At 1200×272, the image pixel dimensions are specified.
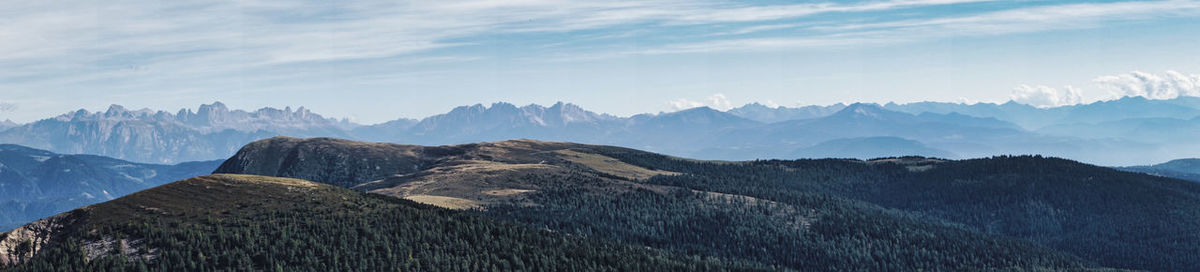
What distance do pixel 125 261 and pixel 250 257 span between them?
2333 cm

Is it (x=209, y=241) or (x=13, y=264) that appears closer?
(x=13, y=264)

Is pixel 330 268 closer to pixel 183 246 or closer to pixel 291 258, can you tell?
pixel 291 258

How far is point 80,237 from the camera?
19488 cm

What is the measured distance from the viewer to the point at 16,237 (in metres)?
193

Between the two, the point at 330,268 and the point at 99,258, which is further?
the point at 330,268

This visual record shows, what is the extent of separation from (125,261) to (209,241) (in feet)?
63.8

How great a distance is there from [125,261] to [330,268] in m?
39.1

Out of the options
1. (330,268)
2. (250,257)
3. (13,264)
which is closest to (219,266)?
(250,257)

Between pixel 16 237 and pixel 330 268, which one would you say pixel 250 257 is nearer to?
pixel 330 268

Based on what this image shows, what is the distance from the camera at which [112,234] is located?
19712cm

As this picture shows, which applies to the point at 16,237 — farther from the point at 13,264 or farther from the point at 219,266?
the point at 219,266

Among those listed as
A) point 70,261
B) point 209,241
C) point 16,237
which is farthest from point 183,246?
point 16,237

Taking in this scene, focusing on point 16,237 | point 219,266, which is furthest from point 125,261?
point 16,237

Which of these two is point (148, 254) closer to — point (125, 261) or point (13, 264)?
point (125, 261)
